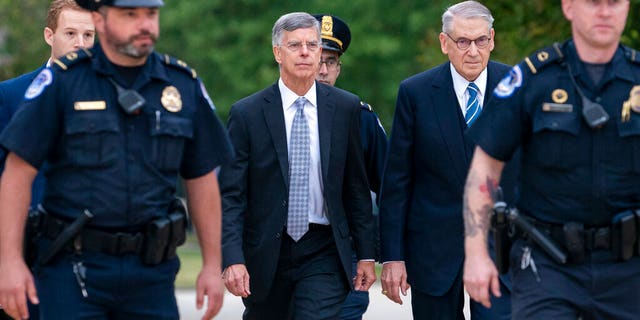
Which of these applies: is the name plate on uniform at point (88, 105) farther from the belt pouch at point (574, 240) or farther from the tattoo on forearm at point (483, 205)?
the belt pouch at point (574, 240)

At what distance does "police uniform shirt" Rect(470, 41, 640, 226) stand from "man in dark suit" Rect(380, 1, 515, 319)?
1.71 m

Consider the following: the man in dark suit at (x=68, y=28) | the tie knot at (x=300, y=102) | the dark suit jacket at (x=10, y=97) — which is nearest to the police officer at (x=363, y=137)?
the tie knot at (x=300, y=102)

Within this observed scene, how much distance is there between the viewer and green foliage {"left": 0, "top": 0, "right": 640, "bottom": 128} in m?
31.0

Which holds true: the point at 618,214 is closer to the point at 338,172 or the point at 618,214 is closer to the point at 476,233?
the point at 476,233

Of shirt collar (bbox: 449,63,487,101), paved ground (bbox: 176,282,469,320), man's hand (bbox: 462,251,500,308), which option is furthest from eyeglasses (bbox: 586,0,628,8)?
paved ground (bbox: 176,282,469,320)

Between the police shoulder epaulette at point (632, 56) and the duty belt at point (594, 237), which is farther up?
the police shoulder epaulette at point (632, 56)

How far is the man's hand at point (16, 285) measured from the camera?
6.53 m

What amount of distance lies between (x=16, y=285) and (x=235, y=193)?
2252mm

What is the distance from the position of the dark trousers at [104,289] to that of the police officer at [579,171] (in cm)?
137

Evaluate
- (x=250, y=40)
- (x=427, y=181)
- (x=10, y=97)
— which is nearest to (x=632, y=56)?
(x=427, y=181)

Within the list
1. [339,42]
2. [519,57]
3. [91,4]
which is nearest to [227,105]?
[519,57]

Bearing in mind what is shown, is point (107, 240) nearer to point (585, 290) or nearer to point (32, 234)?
point (32, 234)

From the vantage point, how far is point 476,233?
6.89 metres

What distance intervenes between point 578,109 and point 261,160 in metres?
2.45
